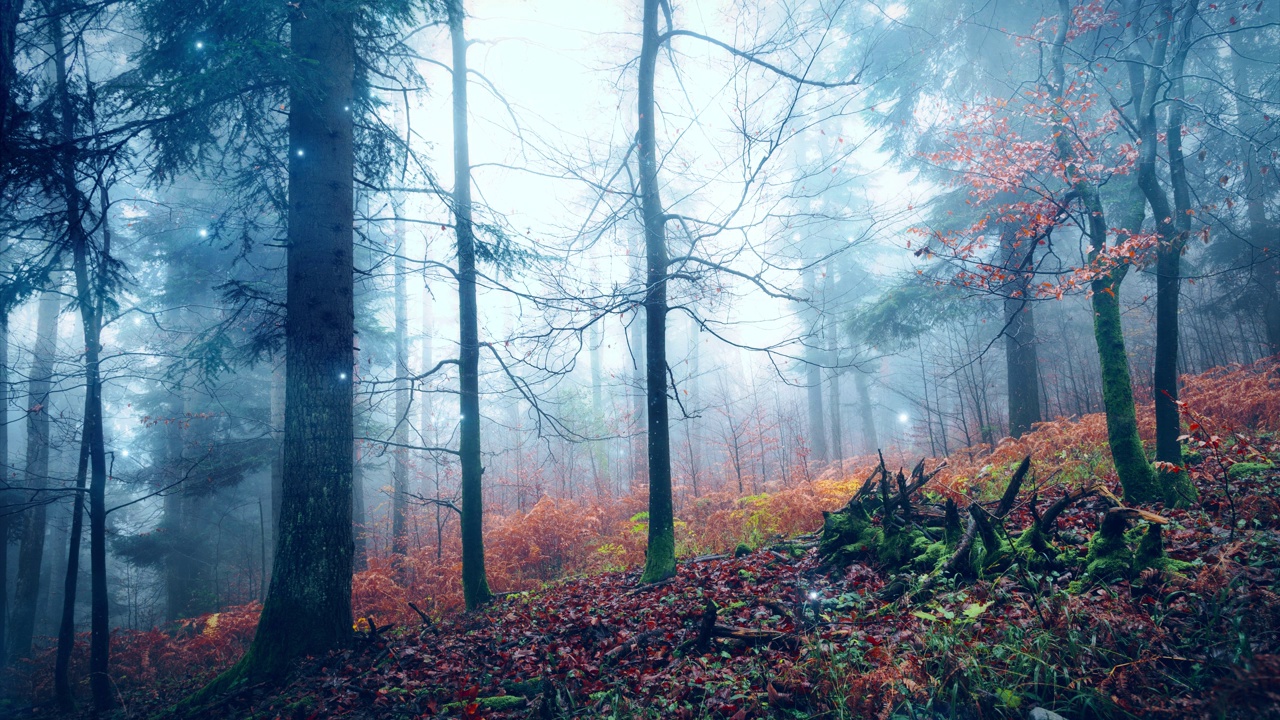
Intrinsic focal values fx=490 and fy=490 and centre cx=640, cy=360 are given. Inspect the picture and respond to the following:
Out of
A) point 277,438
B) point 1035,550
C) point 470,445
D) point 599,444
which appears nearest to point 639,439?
point 599,444

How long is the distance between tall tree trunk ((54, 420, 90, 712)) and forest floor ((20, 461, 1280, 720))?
9.20ft

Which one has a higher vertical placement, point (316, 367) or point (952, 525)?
point (316, 367)

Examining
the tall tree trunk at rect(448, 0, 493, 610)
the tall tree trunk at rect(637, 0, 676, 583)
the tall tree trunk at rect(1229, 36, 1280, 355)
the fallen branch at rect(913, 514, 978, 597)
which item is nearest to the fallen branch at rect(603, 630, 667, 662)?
the tall tree trunk at rect(637, 0, 676, 583)

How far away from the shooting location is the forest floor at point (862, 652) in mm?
2715

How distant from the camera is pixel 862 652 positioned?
3.62 metres

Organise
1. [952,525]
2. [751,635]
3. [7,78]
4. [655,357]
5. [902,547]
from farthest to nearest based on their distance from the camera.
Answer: [655,357] < [902,547] < [952,525] < [7,78] < [751,635]

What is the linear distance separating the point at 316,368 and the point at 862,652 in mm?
5833

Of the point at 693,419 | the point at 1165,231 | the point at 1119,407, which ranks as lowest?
the point at 1119,407

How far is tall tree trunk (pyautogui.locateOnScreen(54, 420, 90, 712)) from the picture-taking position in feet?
24.3

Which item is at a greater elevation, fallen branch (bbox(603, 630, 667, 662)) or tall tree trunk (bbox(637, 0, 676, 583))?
tall tree trunk (bbox(637, 0, 676, 583))

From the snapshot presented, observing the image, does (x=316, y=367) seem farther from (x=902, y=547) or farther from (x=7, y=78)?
(x=902, y=547)

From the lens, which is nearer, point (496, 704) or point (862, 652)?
point (862, 652)

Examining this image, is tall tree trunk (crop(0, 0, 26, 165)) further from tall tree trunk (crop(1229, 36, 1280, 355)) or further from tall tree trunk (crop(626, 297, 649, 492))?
tall tree trunk (crop(1229, 36, 1280, 355))

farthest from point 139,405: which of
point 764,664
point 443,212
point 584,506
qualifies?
point 764,664
